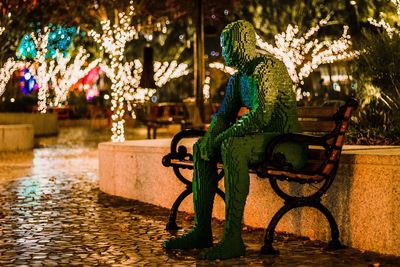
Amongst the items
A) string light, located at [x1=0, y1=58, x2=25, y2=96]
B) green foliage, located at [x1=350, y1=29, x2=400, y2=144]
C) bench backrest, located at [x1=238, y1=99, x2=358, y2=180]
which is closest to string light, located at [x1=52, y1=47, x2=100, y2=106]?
string light, located at [x1=0, y1=58, x2=25, y2=96]

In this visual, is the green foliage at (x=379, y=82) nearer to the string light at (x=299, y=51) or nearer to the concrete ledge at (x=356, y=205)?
the concrete ledge at (x=356, y=205)

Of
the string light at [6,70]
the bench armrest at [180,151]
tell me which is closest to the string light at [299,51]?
the string light at [6,70]

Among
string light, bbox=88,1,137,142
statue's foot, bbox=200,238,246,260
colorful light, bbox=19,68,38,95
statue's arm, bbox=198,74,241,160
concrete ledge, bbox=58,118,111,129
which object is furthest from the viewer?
concrete ledge, bbox=58,118,111,129

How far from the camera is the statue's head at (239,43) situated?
24.0 feet

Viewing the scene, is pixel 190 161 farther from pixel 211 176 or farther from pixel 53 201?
pixel 53 201

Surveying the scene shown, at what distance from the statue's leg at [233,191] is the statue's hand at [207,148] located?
25cm

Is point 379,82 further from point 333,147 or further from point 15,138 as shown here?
point 15,138

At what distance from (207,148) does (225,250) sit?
0.82 meters

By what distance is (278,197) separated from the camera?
8.23 metres

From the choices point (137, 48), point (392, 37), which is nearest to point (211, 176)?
point (392, 37)

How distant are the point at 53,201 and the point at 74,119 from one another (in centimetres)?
3635

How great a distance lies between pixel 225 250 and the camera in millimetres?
6934

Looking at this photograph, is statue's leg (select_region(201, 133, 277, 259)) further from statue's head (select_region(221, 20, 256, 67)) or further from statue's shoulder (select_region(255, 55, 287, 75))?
statue's head (select_region(221, 20, 256, 67))

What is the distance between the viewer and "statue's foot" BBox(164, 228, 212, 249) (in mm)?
7402
